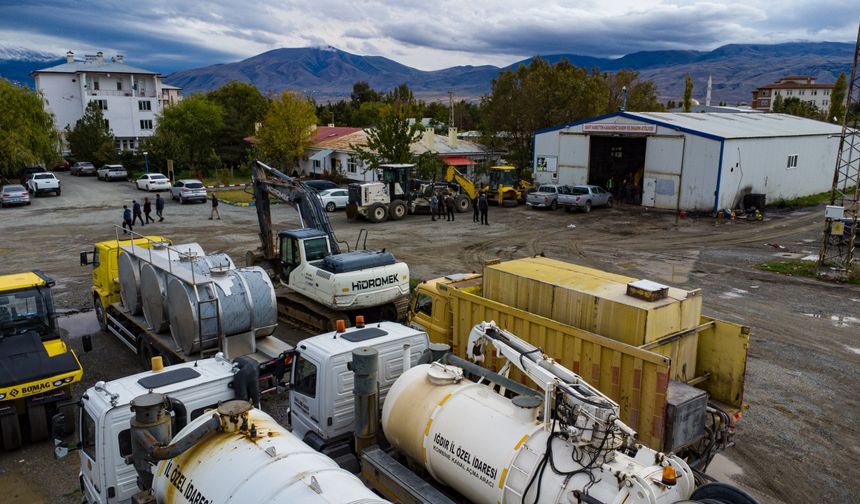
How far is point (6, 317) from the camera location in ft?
37.5

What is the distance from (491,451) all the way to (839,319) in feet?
47.5

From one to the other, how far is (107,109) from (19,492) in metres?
71.6

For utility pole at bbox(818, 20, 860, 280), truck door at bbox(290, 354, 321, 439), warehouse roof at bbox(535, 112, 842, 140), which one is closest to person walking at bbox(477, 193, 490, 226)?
warehouse roof at bbox(535, 112, 842, 140)

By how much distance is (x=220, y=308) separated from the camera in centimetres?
1141

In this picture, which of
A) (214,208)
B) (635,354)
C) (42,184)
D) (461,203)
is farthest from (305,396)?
(42,184)

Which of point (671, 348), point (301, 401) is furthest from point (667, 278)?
point (301, 401)

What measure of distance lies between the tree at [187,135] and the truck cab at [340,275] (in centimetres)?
4102

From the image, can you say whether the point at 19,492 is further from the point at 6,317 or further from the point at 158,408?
the point at 158,408

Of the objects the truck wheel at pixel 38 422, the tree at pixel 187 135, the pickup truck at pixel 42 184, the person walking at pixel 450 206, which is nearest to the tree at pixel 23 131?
the pickup truck at pixel 42 184

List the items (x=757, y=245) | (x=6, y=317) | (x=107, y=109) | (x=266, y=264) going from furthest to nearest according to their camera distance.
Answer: (x=107, y=109)
(x=757, y=245)
(x=266, y=264)
(x=6, y=317)

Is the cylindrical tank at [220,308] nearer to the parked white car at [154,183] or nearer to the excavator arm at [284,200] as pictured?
the excavator arm at [284,200]

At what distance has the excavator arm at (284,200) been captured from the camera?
18.3 metres

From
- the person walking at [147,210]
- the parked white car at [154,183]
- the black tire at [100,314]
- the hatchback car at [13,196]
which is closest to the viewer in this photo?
the black tire at [100,314]

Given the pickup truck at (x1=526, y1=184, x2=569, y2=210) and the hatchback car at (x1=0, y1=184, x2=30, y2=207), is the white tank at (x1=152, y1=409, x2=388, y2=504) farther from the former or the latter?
the hatchback car at (x1=0, y1=184, x2=30, y2=207)
